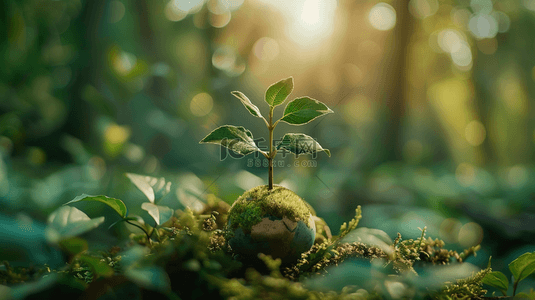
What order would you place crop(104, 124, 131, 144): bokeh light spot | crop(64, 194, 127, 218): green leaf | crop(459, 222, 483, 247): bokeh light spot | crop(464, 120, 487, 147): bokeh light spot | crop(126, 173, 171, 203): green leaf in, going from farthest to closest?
1. crop(464, 120, 487, 147): bokeh light spot
2. crop(104, 124, 131, 144): bokeh light spot
3. crop(459, 222, 483, 247): bokeh light spot
4. crop(126, 173, 171, 203): green leaf
5. crop(64, 194, 127, 218): green leaf

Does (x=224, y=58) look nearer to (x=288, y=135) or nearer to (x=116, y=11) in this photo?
(x=116, y=11)

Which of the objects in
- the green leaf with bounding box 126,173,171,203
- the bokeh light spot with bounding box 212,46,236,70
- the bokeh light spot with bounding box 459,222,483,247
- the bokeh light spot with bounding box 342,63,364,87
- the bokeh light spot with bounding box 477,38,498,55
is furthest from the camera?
the bokeh light spot with bounding box 477,38,498,55

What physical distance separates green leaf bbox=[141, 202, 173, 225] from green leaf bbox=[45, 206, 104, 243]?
5.8 inches

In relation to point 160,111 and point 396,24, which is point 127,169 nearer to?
point 160,111

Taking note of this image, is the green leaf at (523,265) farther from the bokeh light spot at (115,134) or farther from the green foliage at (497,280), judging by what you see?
the bokeh light spot at (115,134)

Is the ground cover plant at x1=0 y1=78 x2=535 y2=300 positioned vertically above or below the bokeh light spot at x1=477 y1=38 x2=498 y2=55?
below

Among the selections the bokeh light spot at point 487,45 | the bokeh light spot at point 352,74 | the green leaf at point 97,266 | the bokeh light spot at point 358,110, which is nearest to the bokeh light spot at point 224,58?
the bokeh light spot at point 352,74

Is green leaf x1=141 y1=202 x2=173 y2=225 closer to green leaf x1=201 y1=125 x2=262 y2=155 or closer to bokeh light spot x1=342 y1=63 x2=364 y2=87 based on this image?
green leaf x1=201 y1=125 x2=262 y2=155

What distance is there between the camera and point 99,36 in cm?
257

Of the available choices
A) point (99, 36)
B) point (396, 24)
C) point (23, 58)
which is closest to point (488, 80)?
point (396, 24)

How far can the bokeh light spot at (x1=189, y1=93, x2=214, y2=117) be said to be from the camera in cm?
237

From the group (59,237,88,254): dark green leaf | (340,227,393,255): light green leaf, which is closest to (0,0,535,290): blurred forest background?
(340,227,393,255): light green leaf

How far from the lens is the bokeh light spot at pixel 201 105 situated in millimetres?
2373

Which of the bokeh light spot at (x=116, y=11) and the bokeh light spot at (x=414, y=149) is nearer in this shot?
the bokeh light spot at (x=116, y=11)
